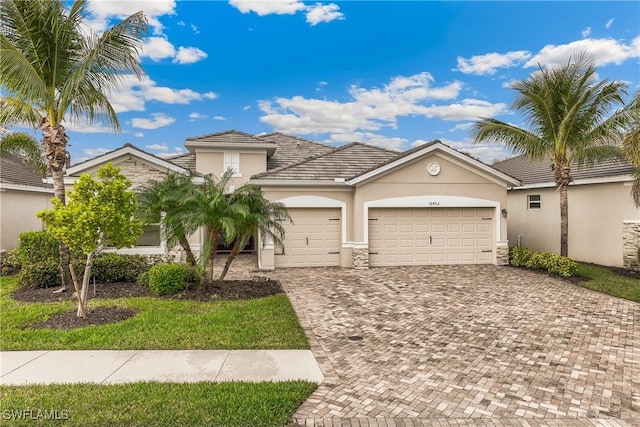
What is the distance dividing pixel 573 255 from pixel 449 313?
11.2 meters

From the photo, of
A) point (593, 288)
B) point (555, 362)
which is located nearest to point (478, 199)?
point (593, 288)

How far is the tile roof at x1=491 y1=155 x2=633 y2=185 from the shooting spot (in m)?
13.6

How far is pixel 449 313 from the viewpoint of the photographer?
7.88m

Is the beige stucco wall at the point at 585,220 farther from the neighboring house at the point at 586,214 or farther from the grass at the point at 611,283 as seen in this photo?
the grass at the point at 611,283

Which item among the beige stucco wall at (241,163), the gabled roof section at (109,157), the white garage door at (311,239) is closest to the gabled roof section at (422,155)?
the white garage door at (311,239)

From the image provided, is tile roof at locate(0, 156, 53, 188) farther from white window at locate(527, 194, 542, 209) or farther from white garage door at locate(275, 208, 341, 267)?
white window at locate(527, 194, 542, 209)

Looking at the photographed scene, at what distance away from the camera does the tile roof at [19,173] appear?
1521cm

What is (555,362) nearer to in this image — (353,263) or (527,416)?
(527,416)

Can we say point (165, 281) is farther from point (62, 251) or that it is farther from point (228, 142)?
point (228, 142)

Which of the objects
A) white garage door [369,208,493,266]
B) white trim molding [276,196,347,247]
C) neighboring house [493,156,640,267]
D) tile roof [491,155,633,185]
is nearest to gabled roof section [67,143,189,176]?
white trim molding [276,196,347,247]

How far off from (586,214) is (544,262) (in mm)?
3990

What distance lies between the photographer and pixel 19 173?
16.7 m

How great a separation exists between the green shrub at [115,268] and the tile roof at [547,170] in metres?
14.3

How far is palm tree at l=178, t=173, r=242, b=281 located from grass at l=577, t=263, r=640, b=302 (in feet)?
33.6
